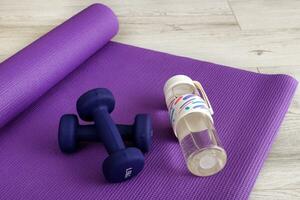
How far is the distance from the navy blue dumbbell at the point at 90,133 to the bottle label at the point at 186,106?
7cm

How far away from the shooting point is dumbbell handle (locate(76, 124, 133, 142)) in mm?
1011

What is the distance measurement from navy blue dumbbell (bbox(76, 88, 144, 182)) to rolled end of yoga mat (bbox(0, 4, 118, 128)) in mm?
193

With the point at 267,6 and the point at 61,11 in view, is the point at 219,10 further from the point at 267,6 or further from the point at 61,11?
the point at 61,11

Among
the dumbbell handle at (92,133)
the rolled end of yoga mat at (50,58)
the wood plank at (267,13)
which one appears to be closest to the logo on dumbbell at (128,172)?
the dumbbell handle at (92,133)

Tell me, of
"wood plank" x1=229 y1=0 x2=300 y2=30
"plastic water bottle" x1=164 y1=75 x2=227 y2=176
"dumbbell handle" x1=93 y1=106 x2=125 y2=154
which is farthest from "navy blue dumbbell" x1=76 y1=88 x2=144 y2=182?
"wood plank" x1=229 y1=0 x2=300 y2=30

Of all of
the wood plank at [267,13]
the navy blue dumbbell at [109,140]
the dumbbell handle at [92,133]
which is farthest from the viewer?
the wood plank at [267,13]

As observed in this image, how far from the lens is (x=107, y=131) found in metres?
0.97

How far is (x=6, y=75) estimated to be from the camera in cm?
112

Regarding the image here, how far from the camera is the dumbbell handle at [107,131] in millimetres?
939

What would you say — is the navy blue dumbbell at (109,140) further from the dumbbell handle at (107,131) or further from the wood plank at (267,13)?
the wood plank at (267,13)

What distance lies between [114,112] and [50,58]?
0.84 feet

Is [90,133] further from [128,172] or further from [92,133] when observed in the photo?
[128,172]

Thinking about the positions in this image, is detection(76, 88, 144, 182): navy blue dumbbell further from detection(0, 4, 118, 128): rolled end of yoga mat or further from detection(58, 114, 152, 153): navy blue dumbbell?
detection(0, 4, 118, 128): rolled end of yoga mat

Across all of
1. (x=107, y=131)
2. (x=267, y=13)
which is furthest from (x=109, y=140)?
(x=267, y=13)
